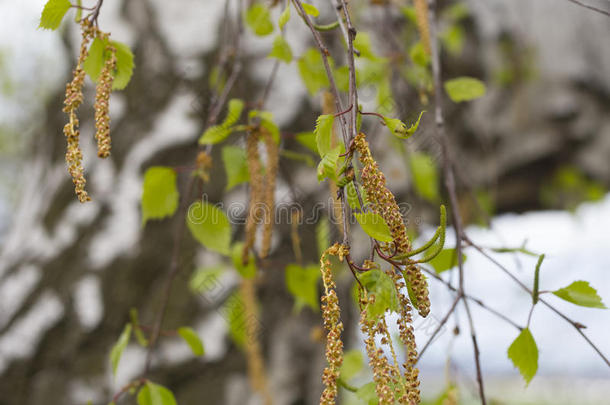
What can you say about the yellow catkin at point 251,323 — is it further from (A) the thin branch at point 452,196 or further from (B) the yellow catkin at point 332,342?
(B) the yellow catkin at point 332,342

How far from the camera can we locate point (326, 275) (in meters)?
0.27

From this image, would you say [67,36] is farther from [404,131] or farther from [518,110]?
[518,110]

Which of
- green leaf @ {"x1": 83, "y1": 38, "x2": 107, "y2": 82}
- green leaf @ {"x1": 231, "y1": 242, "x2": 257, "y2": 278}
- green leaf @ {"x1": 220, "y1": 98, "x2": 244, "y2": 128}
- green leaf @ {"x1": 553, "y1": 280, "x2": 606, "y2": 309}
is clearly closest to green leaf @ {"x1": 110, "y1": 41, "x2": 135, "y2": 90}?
green leaf @ {"x1": 83, "y1": 38, "x2": 107, "y2": 82}

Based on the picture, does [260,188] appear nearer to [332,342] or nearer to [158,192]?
[158,192]

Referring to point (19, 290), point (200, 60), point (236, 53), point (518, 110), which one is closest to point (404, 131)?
point (236, 53)

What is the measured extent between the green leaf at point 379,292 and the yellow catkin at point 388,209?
0.07ft

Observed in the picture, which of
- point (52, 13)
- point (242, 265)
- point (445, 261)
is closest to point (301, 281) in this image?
point (242, 265)

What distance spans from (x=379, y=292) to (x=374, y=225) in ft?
0.12

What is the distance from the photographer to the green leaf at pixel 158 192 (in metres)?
0.57

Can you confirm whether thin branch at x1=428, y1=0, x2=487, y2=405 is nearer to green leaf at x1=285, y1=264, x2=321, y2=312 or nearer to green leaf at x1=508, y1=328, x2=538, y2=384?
green leaf at x1=508, y1=328, x2=538, y2=384

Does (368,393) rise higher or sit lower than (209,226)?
lower

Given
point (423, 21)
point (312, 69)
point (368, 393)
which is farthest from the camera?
point (423, 21)

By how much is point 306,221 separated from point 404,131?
2.75ft

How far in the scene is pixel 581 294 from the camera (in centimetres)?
45
